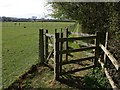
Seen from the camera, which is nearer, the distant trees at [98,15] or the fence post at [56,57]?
the fence post at [56,57]

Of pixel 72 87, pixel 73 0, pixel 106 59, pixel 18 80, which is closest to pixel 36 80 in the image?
pixel 18 80

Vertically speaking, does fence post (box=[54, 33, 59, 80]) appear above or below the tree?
below

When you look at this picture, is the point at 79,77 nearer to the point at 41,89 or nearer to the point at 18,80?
the point at 41,89

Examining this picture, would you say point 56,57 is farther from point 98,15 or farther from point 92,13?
point 92,13

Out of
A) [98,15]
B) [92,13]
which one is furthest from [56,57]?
[92,13]

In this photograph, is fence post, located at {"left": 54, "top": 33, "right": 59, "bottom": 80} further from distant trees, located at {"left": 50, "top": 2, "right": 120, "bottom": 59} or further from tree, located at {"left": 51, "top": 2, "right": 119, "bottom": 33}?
tree, located at {"left": 51, "top": 2, "right": 119, "bottom": 33}

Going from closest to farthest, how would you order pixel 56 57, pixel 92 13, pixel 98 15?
pixel 56 57, pixel 98 15, pixel 92 13

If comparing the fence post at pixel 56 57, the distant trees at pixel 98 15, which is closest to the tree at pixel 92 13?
the distant trees at pixel 98 15

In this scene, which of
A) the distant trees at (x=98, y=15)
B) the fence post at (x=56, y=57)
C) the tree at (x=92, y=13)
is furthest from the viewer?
the tree at (x=92, y=13)

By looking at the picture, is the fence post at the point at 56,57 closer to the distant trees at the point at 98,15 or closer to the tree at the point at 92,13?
the distant trees at the point at 98,15

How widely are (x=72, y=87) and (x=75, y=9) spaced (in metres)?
10.5

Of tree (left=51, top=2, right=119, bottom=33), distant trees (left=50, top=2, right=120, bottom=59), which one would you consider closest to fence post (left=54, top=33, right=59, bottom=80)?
distant trees (left=50, top=2, right=120, bottom=59)

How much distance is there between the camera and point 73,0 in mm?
16906

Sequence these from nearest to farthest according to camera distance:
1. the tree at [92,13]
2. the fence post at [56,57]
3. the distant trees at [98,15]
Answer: the fence post at [56,57], the distant trees at [98,15], the tree at [92,13]
